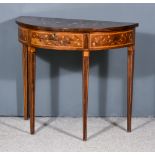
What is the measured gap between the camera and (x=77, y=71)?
9.12ft

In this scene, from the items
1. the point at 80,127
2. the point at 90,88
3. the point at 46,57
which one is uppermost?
the point at 46,57

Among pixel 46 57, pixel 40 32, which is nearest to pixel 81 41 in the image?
pixel 40 32

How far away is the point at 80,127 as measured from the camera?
2.68 m

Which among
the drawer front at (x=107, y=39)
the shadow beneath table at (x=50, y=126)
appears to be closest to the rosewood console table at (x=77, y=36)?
the drawer front at (x=107, y=39)

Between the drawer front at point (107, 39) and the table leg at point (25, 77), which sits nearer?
the drawer front at point (107, 39)

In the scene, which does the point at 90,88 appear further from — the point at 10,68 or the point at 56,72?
the point at 10,68

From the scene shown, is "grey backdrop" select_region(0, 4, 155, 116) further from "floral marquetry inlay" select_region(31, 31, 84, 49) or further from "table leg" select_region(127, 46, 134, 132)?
"floral marquetry inlay" select_region(31, 31, 84, 49)

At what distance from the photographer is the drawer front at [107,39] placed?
7.47 ft

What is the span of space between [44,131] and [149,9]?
92cm

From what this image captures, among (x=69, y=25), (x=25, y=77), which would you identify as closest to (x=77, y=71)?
(x=25, y=77)

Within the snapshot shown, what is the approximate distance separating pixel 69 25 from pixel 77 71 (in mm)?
479

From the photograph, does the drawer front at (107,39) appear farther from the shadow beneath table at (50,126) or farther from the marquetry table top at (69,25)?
the shadow beneath table at (50,126)

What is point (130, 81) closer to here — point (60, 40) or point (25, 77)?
point (60, 40)

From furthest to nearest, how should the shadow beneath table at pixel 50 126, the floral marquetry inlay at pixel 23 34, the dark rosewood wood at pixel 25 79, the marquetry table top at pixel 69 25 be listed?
the dark rosewood wood at pixel 25 79 → the shadow beneath table at pixel 50 126 → the floral marquetry inlay at pixel 23 34 → the marquetry table top at pixel 69 25
